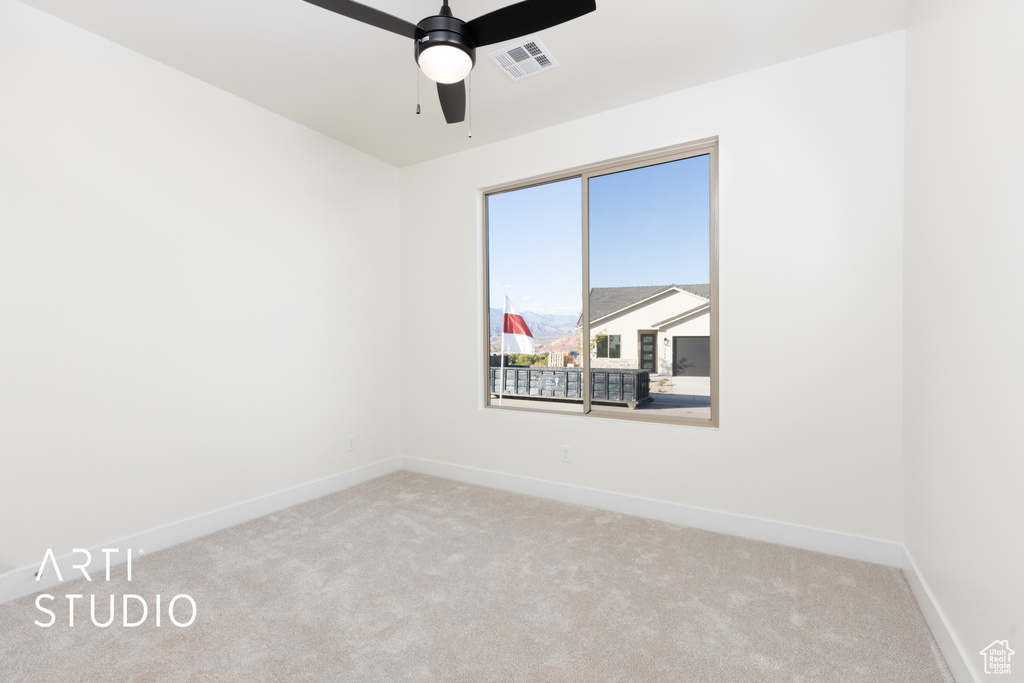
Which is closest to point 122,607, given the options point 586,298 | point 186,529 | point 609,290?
point 186,529

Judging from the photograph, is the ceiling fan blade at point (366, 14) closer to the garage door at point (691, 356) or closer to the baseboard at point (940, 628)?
the garage door at point (691, 356)

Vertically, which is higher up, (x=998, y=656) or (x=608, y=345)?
(x=608, y=345)

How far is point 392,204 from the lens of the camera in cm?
411

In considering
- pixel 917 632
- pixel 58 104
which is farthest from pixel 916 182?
pixel 58 104

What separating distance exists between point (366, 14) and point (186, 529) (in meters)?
2.80

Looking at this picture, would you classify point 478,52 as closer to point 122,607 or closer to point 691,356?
point 691,356

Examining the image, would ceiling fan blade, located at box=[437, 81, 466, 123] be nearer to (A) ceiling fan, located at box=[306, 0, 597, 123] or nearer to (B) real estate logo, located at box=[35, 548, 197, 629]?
(A) ceiling fan, located at box=[306, 0, 597, 123]

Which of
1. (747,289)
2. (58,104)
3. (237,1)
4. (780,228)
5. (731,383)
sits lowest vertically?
(731,383)

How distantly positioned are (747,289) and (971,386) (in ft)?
4.23

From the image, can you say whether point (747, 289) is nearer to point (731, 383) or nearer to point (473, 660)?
point (731, 383)

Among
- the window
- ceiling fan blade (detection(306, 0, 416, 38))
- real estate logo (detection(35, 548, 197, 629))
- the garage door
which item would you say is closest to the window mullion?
the window

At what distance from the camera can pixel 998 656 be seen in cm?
129

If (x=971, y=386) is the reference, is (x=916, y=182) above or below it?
above

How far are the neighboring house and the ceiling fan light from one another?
1900mm
